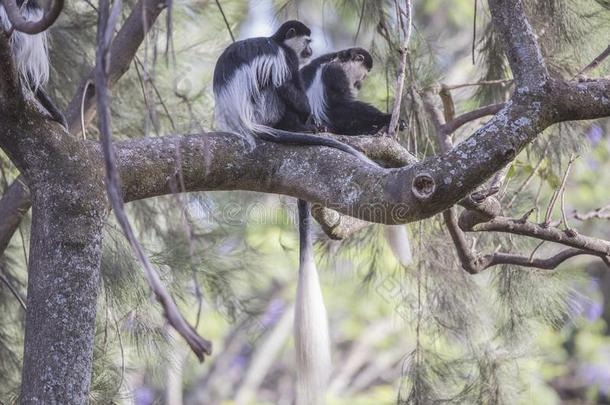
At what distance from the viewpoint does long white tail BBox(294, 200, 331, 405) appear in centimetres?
225

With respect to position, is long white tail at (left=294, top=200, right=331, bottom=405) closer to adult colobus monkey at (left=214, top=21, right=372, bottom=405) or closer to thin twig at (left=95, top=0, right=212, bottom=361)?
adult colobus monkey at (left=214, top=21, right=372, bottom=405)

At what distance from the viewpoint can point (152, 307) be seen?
8.35 ft

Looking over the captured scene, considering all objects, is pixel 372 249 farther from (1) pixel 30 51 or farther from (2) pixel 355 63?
(1) pixel 30 51

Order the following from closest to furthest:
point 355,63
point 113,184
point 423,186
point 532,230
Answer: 1. point 113,184
2. point 423,186
3. point 532,230
4. point 355,63

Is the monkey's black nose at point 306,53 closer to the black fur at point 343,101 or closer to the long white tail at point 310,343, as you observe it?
the black fur at point 343,101

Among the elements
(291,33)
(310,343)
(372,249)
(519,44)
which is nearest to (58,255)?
(310,343)

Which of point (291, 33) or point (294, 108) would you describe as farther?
point (291, 33)

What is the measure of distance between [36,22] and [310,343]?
1.26 m

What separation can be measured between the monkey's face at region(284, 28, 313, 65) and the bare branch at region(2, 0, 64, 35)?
58.0 inches

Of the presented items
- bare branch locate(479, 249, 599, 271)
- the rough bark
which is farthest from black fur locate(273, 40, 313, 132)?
the rough bark

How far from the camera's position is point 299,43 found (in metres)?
2.81

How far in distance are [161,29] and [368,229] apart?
4.02 feet

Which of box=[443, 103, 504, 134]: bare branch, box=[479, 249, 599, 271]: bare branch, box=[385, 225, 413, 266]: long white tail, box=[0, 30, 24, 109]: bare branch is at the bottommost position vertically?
box=[479, 249, 599, 271]: bare branch

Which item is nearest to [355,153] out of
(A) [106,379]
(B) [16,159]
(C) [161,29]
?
(B) [16,159]
